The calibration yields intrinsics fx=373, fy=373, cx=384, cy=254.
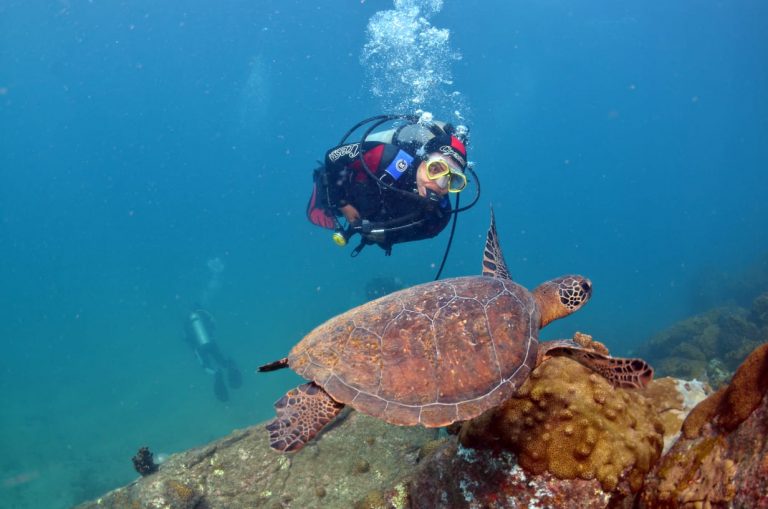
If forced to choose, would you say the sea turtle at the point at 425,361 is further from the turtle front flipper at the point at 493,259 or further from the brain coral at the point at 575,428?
the turtle front flipper at the point at 493,259

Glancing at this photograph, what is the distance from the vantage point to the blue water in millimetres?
28859

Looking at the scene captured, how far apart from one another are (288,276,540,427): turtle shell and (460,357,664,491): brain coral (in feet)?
0.58

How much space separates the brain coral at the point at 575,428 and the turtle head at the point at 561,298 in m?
0.92

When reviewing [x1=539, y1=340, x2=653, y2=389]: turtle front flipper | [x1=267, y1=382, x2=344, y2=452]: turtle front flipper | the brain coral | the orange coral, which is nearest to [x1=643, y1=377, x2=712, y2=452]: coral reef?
the brain coral

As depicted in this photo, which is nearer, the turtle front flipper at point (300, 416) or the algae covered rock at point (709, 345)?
the turtle front flipper at point (300, 416)

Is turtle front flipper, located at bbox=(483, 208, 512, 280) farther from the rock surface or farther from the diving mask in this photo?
the rock surface

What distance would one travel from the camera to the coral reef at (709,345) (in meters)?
9.98

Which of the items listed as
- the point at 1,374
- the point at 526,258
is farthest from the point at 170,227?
the point at 526,258

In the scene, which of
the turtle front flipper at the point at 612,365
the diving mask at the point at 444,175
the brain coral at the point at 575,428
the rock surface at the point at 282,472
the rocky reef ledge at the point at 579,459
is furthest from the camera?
the diving mask at the point at 444,175

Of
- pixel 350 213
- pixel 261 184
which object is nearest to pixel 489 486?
pixel 350 213

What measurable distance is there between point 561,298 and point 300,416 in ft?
8.87

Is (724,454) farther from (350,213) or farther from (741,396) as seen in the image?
(350,213)

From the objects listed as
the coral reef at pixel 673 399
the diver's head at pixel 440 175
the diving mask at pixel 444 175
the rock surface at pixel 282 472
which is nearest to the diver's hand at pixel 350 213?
the diver's head at pixel 440 175

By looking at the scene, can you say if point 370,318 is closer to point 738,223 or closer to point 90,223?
point 738,223
